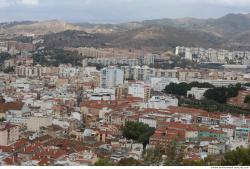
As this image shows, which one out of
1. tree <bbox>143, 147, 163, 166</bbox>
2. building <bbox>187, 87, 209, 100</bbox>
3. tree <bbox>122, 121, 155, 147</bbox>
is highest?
tree <bbox>143, 147, 163, 166</bbox>

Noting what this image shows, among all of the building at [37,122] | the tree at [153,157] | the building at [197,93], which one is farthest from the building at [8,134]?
the building at [197,93]

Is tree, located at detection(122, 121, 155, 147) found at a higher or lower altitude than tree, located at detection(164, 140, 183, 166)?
lower

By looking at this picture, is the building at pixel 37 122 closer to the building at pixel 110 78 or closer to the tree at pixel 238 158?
the tree at pixel 238 158

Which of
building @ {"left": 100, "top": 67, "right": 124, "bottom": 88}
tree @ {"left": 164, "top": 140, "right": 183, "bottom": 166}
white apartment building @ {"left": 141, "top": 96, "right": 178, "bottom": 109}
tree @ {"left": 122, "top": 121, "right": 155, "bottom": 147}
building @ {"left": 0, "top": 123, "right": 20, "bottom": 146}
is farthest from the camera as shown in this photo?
building @ {"left": 100, "top": 67, "right": 124, "bottom": 88}

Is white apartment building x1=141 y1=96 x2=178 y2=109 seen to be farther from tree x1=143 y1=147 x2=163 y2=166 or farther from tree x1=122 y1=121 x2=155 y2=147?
tree x1=143 y1=147 x2=163 y2=166

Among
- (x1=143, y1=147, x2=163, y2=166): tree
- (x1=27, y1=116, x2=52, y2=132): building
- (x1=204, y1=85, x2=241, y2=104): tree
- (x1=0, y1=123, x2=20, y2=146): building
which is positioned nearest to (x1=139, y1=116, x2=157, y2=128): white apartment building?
(x1=27, y1=116, x2=52, y2=132): building

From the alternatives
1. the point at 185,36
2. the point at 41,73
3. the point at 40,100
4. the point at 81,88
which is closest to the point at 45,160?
the point at 40,100

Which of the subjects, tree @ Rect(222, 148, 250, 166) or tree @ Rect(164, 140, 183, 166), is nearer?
tree @ Rect(222, 148, 250, 166)
